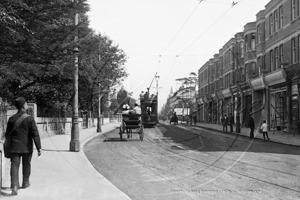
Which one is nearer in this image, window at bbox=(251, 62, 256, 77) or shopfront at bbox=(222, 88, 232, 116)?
window at bbox=(251, 62, 256, 77)

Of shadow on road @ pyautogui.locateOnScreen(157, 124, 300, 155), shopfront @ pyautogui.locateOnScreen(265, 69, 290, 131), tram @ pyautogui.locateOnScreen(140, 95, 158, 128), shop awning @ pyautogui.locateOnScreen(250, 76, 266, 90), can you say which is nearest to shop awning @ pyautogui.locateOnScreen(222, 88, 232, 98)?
shop awning @ pyautogui.locateOnScreen(250, 76, 266, 90)

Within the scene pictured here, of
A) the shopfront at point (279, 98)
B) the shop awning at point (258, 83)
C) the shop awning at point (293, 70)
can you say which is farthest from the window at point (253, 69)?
the shop awning at point (293, 70)

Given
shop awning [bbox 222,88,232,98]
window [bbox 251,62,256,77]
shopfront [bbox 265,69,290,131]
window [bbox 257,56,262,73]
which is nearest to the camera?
shopfront [bbox 265,69,290,131]

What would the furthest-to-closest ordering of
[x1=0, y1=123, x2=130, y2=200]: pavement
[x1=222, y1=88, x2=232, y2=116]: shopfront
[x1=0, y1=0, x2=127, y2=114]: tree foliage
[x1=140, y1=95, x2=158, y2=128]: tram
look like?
[x1=222, y1=88, x2=232, y2=116]: shopfront, [x1=140, y1=95, x2=158, y2=128]: tram, [x1=0, y1=0, x2=127, y2=114]: tree foliage, [x1=0, y1=123, x2=130, y2=200]: pavement

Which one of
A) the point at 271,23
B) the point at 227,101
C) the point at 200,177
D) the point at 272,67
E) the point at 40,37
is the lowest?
the point at 200,177

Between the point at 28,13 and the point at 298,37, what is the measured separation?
73.0ft

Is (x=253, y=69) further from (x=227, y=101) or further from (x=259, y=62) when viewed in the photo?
(x=227, y=101)

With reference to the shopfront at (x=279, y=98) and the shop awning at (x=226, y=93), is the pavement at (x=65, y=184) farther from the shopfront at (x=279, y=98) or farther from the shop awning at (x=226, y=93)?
the shop awning at (x=226, y=93)

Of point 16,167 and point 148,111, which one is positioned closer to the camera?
point 16,167

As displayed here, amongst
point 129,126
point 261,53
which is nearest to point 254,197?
point 129,126

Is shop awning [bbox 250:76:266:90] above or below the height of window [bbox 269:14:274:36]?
below

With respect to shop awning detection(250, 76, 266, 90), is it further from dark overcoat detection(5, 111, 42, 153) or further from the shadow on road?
dark overcoat detection(5, 111, 42, 153)

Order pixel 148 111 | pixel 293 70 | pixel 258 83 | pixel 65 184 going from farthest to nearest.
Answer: pixel 148 111
pixel 258 83
pixel 293 70
pixel 65 184

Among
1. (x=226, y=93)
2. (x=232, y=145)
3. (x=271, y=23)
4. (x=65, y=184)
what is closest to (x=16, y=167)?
(x=65, y=184)
